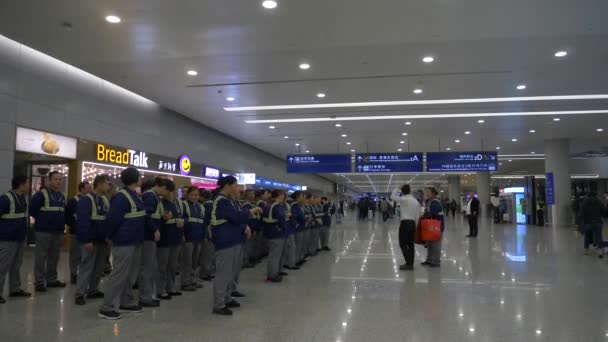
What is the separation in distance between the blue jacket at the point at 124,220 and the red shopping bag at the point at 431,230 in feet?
18.6

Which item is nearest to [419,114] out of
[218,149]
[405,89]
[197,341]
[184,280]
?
[405,89]

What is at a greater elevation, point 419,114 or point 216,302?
point 419,114

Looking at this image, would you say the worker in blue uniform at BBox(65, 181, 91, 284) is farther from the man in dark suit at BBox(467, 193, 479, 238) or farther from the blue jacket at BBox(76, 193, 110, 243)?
the man in dark suit at BBox(467, 193, 479, 238)

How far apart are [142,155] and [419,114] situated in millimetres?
8548

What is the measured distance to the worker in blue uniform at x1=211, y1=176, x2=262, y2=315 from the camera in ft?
16.5

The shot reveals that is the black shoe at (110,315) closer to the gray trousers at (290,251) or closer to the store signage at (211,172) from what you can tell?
the gray trousers at (290,251)

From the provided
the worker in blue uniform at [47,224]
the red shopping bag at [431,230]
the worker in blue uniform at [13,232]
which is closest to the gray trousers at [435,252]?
the red shopping bag at [431,230]

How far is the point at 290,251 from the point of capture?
26.9ft

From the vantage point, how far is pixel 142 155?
12.8 metres

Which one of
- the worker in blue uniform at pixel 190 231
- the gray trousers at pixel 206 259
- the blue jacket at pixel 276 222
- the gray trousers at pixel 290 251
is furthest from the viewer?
the gray trousers at pixel 290 251

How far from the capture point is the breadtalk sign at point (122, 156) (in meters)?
11.1

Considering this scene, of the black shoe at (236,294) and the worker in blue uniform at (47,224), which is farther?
the worker in blue uniform at (47,224)

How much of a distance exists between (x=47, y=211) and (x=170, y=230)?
1.96m

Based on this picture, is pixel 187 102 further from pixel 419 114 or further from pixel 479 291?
pixel 479 291
